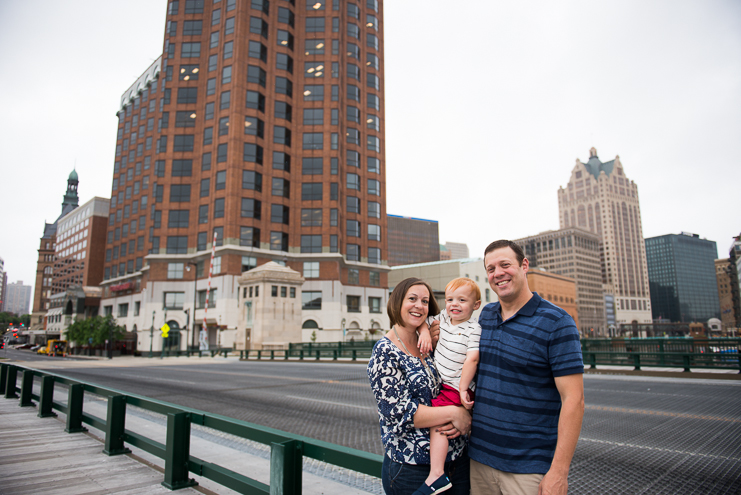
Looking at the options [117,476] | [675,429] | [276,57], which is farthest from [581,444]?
[276,57]

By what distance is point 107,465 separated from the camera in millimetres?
5797

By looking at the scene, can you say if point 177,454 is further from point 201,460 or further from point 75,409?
point 75,409

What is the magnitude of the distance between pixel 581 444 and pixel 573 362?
5896 millimetres

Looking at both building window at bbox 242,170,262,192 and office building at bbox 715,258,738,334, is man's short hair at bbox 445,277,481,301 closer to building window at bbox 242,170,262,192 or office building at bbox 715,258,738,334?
building window at bbox 242,170,262,192

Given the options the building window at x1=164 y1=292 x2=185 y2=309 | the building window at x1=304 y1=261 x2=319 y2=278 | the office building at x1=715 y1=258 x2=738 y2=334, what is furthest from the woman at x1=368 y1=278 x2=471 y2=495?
the office building at x1=715 y1=258 x2=738 y2=334

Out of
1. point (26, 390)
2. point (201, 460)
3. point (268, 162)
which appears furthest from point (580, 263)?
point (201, 460)

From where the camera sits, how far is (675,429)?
7738 mm

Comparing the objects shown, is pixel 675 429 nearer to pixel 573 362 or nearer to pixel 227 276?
pixel 573 362

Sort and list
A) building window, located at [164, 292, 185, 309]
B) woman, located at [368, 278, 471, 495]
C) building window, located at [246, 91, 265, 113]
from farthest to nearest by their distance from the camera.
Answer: building window, located at [164, 292, 185, 309] → building window, located at [246, 91, 265, 113] → woman, located at [368, 278, 471, 495]

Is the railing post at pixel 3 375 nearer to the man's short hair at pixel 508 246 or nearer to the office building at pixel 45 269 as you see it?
the man's short hair at pixel 508 246

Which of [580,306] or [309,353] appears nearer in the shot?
[309,353]

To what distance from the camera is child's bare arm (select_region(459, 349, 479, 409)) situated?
7.83 ft

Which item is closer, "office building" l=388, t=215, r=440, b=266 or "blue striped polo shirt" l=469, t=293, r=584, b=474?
"blue striped polo shirt" l=469, t=293, r=584, b=474

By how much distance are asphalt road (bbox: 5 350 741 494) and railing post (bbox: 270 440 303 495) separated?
3258mm
